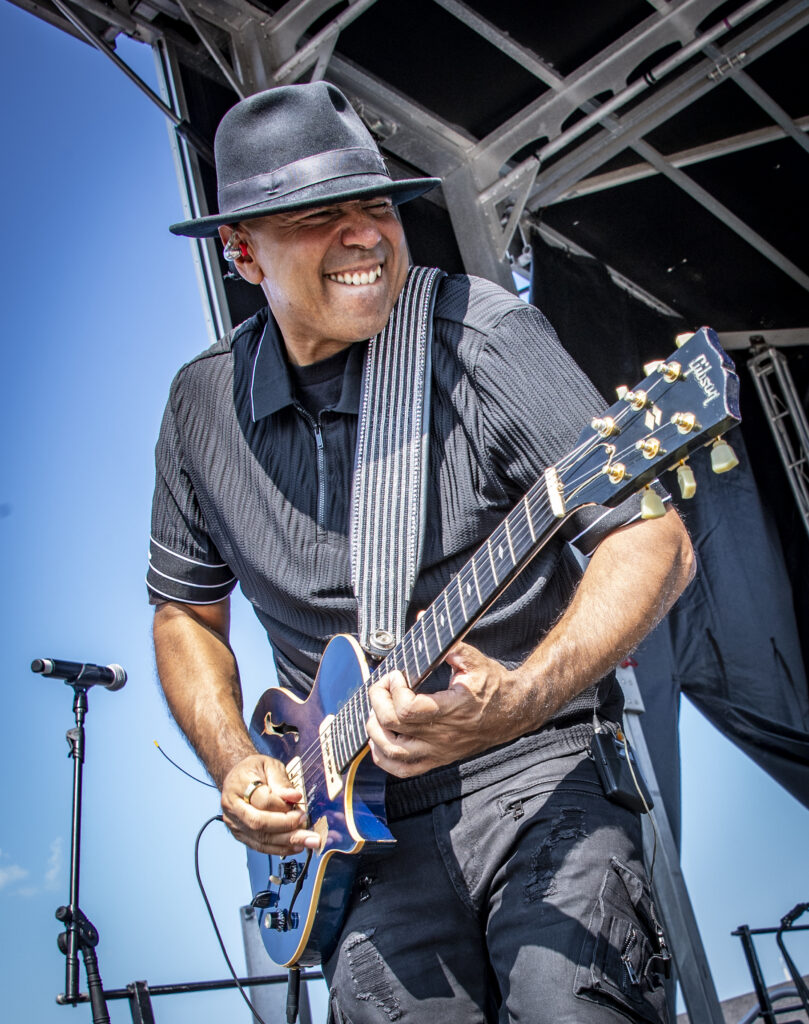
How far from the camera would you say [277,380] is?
2432mm

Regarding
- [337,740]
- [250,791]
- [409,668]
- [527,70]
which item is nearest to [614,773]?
[409,668]

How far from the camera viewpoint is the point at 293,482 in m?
2.35

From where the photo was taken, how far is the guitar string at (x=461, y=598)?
4.87 feet

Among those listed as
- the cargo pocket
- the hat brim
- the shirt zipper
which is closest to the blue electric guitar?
the shirt zipper

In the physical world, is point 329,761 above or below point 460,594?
below

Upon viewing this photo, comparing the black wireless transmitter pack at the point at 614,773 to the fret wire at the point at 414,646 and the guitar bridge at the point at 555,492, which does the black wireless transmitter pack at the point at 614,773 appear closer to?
the fret wire at the point at 414,646

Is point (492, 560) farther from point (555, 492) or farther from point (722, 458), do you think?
point (722, 458)

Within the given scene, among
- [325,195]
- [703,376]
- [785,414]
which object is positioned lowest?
[703,376]

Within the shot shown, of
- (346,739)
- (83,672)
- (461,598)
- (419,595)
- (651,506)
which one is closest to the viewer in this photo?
(651,506)

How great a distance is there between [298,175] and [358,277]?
26cm

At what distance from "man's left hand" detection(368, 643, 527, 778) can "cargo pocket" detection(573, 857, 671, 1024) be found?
33 centimetres

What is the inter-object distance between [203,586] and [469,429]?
0.95 metres

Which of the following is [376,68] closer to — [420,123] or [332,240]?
[420,123]

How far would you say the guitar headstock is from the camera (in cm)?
133
